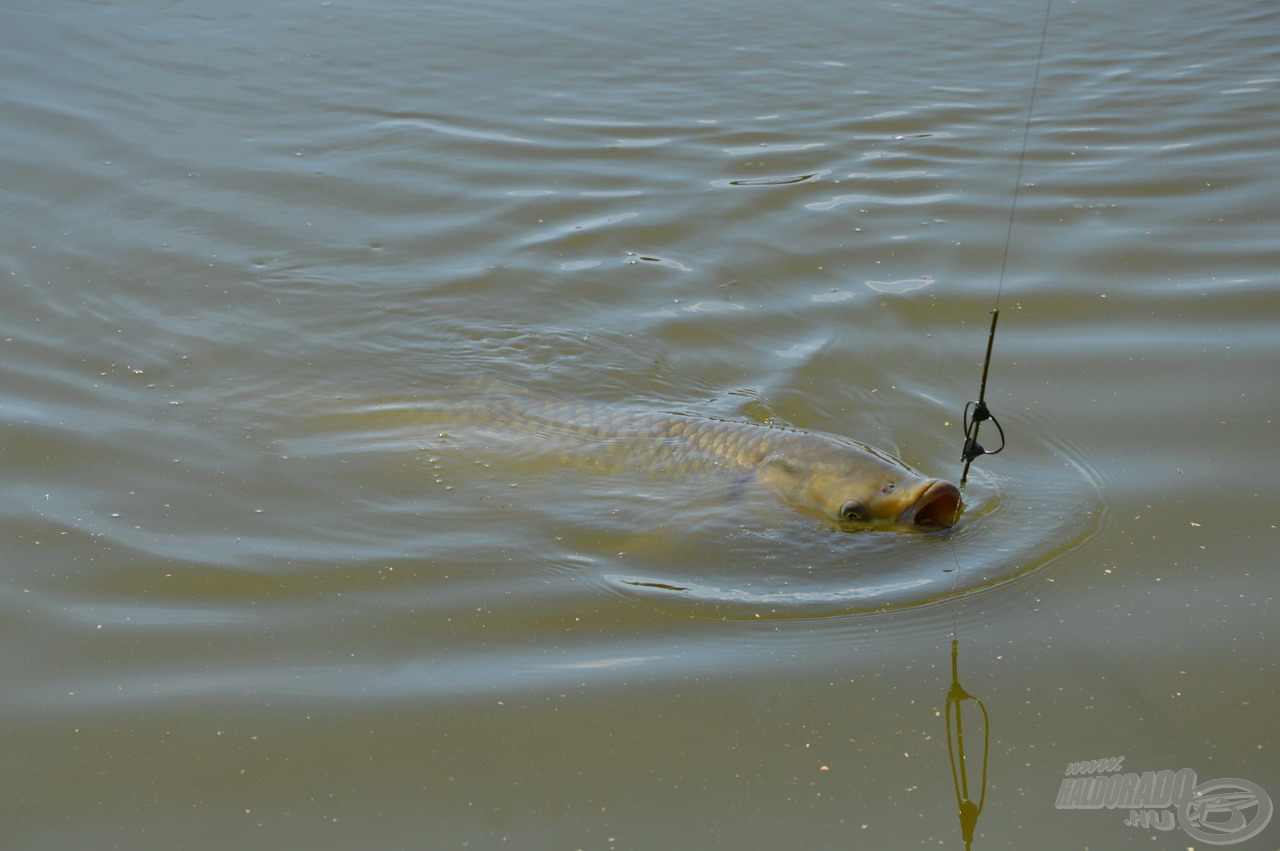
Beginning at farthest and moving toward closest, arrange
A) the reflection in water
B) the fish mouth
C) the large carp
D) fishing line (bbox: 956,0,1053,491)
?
the large carp, the fish mouth, fishing line (bbox: 956,0,1053,491), the reflection in water

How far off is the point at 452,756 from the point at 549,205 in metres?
4.63

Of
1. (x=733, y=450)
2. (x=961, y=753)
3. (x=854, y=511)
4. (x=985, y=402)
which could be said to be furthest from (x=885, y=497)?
(x=961, y=753)

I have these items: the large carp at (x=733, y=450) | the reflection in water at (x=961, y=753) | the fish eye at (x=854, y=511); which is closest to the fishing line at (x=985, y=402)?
the large carp at (x=733, y=450)

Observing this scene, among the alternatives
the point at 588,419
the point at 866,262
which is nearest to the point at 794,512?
the point at 588,419

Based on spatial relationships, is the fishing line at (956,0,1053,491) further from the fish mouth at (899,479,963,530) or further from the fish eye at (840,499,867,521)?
the fish eye at (840,499,867,521)

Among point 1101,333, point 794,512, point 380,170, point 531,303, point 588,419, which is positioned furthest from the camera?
point 380,170

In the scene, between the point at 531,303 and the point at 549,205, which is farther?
the point at 549,205

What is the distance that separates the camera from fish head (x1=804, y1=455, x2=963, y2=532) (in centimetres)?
401

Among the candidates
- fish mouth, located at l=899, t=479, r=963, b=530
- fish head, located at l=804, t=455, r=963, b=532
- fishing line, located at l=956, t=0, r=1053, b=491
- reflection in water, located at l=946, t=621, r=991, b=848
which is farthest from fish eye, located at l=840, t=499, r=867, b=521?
reflection in water, located at l=946, t=621, r=991, b=848

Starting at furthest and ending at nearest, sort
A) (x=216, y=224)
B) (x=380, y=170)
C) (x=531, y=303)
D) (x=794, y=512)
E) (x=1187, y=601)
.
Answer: (x=380, y=170)
(x=216, y=224)
(x=531, y=303)
(x=794, y=512)
(x=1187, y=601)

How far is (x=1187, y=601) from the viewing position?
374 cm

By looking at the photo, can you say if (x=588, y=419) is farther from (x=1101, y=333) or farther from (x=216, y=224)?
(x=216, y=224)

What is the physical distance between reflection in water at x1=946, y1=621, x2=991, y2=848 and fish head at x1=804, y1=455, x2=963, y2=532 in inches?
21.7

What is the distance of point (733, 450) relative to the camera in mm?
4520
